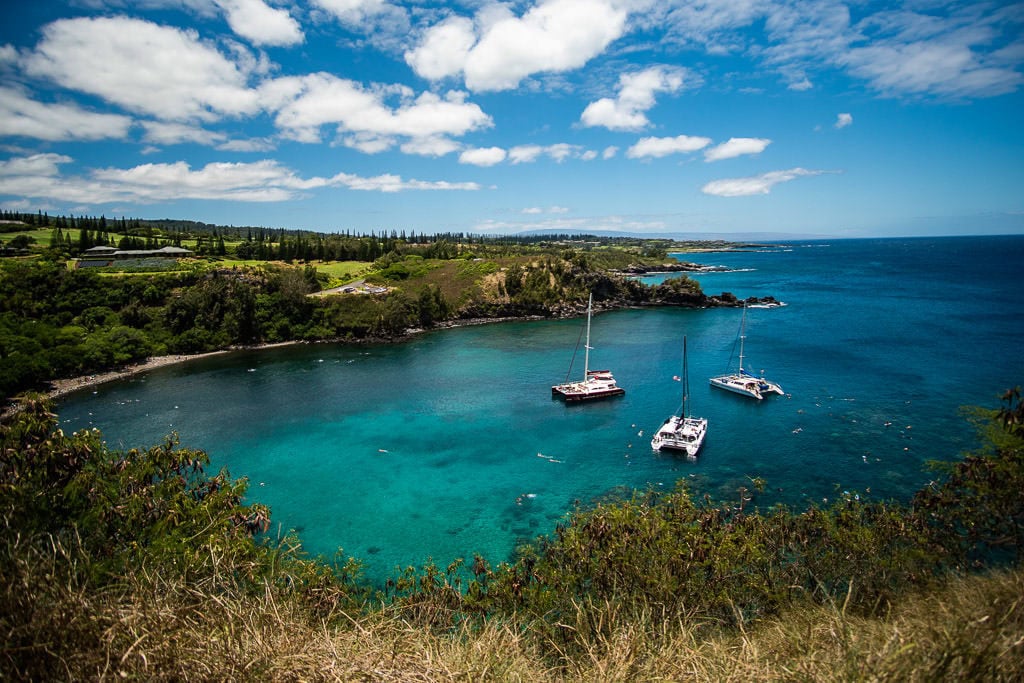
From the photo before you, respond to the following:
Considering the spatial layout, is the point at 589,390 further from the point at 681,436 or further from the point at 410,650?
the point at 410,650

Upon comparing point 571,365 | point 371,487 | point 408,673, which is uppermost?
point 408,673

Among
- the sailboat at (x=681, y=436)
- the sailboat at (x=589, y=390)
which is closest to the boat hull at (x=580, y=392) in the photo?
the sailboat at (x=589, y=390)

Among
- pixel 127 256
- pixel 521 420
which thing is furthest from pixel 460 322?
pixel 127 256

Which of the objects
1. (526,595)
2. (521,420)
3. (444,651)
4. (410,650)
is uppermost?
(410,650)

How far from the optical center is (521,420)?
158 feet

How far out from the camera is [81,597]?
7.61 m

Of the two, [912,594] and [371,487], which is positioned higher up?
[912,594]

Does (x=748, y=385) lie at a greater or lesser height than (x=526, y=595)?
greater

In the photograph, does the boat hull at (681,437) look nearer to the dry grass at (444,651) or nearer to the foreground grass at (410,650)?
the dry grass at (444,651)

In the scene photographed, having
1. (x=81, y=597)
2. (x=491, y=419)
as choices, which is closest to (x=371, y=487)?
(x=491, y=419)

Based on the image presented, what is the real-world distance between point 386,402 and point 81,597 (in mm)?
47280

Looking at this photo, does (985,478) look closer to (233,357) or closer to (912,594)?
(912,594)

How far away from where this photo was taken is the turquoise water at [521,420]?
32500 mm

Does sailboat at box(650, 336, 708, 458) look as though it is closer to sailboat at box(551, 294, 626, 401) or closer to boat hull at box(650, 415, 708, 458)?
boat hull at box(650, 415, 708, 458)
